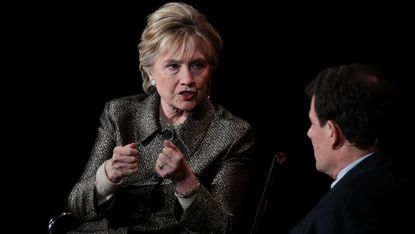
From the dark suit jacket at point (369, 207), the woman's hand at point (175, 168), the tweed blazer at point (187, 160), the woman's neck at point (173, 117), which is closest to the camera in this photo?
the dark suit jacket at point (369, 207)

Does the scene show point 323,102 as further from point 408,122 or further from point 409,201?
point 408,122

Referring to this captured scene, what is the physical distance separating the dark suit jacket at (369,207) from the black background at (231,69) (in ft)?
3.52

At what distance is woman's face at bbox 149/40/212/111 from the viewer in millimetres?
3033

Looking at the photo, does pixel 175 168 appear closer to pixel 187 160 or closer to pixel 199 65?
pixel 187 160

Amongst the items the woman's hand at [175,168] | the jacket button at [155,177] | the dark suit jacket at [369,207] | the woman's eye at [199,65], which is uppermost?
the woman's eye at [199,65]

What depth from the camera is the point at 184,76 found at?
119 inches

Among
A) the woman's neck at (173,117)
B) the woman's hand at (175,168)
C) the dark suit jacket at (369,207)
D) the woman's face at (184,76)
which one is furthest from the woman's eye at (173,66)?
the dark suit jacket at (369,207)

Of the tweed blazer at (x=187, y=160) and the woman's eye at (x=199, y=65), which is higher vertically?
the woman's eye at (x=199, y=65)

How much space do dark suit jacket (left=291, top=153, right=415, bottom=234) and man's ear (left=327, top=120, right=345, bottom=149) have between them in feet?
0.64

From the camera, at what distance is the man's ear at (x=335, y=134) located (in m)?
2.34

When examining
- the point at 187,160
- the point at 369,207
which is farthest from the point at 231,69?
the point at 369,207

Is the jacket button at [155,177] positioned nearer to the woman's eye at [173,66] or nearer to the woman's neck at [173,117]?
the woman's neck at [173,117]

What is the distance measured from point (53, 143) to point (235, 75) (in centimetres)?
102

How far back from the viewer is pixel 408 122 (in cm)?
331
